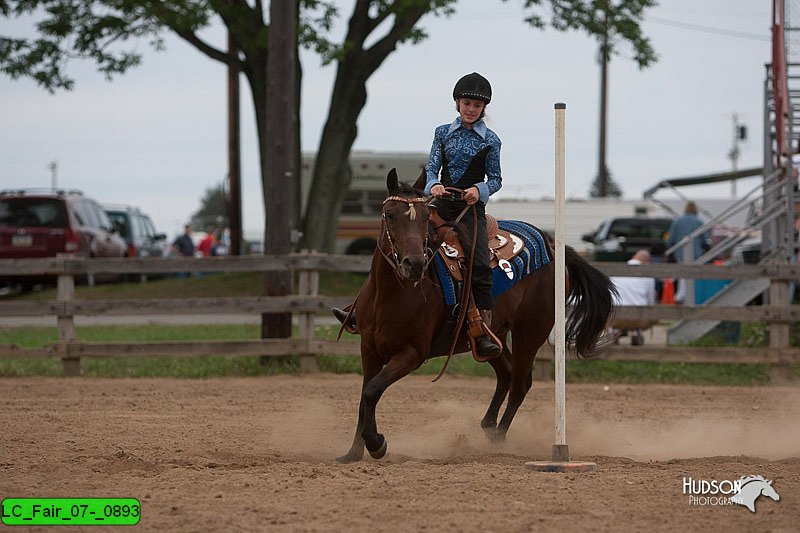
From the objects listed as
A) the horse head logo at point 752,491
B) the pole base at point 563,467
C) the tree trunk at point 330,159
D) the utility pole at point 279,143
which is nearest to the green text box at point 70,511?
the pole base at point 563,467

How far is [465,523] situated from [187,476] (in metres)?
2.01

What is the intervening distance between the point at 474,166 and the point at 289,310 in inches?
243

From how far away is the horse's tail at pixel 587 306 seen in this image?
31.2 ft

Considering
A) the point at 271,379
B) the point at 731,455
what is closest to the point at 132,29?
the point at 271,379

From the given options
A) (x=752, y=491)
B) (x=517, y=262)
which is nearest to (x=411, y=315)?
(x=517, y=262)

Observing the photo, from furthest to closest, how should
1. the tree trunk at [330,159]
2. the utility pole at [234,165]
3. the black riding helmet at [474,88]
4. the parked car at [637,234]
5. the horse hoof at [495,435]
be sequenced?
1. the parked car at [637,234]
2. the utility pole at [234,165]
3. the tree trunk at [330,159]
4. the horse hoof at [495,435]
5. the black riding helmet at [474,88]

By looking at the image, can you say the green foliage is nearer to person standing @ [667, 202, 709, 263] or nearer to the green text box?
person standing @ [667, 202, 709, 263]

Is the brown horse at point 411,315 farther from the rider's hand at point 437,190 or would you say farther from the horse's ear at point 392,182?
the rider's hand at point 437,190

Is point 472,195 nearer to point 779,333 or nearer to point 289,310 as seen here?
point 289,310

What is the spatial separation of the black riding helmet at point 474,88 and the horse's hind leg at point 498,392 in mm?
2398

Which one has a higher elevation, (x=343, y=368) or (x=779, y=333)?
(x=779, y=333)

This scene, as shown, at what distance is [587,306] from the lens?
31.2ft

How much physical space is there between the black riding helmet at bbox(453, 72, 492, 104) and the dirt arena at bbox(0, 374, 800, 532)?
256cm

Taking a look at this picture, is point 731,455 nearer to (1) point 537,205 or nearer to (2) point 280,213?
(2) point 280,213
